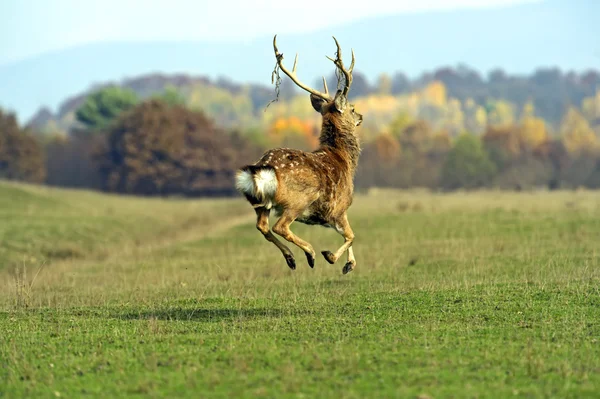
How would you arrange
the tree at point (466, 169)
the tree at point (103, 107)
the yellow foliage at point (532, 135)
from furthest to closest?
1. the tree at point (103, 107)
2. the yellow foliage at point (532, 135)
3. the tree at point (466, 169)

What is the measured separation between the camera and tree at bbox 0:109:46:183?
8256 centimetres

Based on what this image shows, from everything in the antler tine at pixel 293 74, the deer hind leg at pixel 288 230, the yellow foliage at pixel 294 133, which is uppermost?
the yellow foliage at pixel 294 133

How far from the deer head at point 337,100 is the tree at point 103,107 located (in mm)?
95995

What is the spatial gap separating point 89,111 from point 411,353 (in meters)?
104

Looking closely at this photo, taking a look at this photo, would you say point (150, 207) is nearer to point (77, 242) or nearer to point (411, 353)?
point (77, 242)

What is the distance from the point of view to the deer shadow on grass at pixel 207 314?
12891 mm

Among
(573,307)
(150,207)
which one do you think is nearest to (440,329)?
(573,307)

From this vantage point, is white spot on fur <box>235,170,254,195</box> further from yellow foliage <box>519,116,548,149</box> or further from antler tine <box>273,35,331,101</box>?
yellow foliage <box>519,116,548,149</box>

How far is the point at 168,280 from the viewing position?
19391 mm

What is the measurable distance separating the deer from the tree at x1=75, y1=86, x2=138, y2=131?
317ft

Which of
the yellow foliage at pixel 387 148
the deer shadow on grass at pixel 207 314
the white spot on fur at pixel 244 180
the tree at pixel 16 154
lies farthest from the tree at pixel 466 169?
the white spot on fur at pixel 244 180

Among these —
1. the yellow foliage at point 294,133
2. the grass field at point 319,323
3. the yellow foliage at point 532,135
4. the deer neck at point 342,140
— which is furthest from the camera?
the yellow foliage at point 532,135

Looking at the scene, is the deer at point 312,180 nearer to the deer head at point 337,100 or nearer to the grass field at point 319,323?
the deer head at point 337,100

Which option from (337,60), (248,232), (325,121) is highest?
(337,60)
